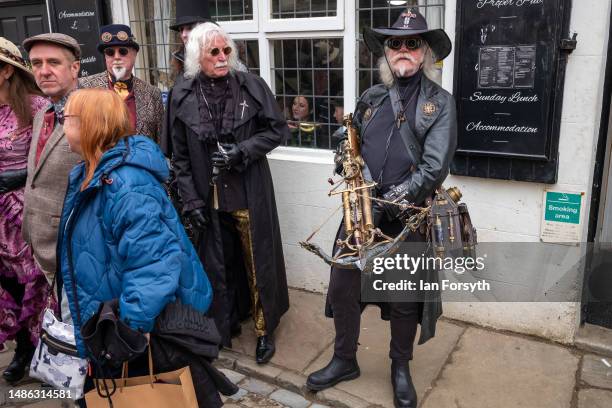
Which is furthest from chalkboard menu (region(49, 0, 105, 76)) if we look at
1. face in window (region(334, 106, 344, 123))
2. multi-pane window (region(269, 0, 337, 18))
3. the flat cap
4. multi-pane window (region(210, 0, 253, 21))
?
face in window (region(334, 106, 344, 123))

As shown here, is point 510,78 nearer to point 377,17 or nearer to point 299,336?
point 377,17

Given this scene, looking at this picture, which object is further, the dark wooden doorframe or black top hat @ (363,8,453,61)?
the dark wooden doorframe

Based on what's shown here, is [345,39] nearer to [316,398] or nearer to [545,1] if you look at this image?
[545,1]

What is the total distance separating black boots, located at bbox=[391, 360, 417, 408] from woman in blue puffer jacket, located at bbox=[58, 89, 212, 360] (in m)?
1.32

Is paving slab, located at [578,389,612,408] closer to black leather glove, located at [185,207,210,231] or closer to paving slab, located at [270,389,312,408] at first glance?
paving slab, located at [270,389,312,408]

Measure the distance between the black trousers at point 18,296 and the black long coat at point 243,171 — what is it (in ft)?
3.77

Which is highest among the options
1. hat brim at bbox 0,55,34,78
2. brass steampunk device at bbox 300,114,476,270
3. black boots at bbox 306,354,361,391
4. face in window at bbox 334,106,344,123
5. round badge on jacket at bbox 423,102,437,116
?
hat brim at bbox 0,55,34,78

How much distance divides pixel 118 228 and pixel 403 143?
4.87 ft

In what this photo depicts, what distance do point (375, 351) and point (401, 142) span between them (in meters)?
1.48

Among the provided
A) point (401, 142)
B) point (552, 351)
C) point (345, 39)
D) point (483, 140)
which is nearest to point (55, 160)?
point (401, 142)

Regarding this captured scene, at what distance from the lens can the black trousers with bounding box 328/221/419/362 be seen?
2930 millimetres

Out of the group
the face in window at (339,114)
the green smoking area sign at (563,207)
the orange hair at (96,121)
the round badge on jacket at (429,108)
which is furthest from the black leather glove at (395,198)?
the face in window at (339,114)

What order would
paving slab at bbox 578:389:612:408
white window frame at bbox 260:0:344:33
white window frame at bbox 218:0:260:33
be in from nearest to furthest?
paving slab at bbox 578:389:612:408
white window frame at bbox 260:0:344:33
white window frame at bbox 218:0:260:33

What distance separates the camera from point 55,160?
9.33ft
